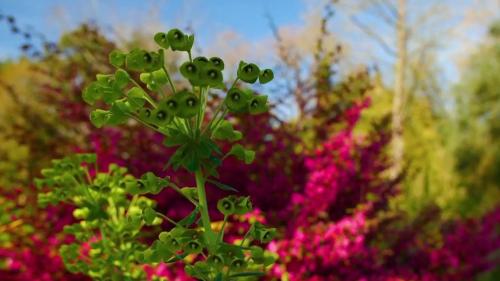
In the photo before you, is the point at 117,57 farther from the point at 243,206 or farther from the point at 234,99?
the point at 243,206

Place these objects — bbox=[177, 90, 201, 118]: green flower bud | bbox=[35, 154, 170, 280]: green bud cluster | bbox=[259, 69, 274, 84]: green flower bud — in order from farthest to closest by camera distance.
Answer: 1. bbox=[35, 154, 170, 280]: green bud cluster
2. bbox=[259, 69, 274, 84]: green flower bud
3. bbox=[177, 90, 201, 118]: green flower bud

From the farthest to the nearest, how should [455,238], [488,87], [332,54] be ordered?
[488,87] < [455,238] < [332,54]

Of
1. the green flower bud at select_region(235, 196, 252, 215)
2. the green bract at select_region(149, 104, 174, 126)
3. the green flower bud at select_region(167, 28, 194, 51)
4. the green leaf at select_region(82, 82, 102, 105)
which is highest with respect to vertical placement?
the green flower bud at select_region(167, 28, 194, 51)

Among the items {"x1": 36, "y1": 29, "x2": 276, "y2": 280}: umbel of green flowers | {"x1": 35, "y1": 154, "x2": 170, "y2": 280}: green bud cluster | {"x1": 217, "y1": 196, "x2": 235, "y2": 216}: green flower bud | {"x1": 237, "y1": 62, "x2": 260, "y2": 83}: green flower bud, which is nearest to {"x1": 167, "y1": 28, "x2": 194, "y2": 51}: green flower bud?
{"x1": 36, "y1": 29, "x2": 276, "y2": 280}: umbel of green flowers

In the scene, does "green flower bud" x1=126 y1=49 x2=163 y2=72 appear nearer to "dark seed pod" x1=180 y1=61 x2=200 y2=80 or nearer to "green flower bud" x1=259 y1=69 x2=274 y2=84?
"dark seed pod" x1=180 y1=61 x2=200 y2=80

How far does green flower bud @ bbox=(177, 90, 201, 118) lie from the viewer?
970mm

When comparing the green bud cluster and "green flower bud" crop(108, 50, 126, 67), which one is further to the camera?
the green bud cluster

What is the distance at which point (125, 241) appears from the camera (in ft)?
5.68

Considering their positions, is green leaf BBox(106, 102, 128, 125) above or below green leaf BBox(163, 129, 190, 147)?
above

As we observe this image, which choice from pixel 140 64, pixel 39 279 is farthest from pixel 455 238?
pixel 140 64

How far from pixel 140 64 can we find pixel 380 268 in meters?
2.25

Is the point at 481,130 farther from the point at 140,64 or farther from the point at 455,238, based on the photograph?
the point at 140,64

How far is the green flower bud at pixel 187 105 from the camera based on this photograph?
97cm

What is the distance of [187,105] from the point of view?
0.97 meters
